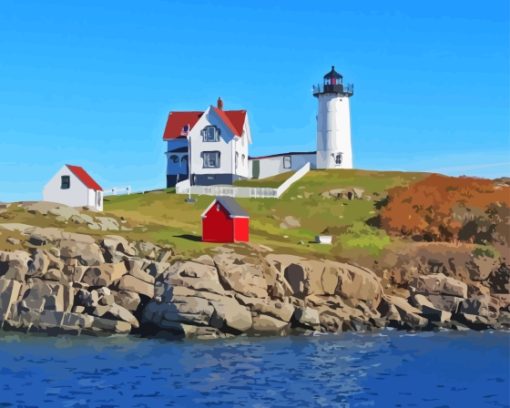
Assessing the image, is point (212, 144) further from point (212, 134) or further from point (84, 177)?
point (84, 177)

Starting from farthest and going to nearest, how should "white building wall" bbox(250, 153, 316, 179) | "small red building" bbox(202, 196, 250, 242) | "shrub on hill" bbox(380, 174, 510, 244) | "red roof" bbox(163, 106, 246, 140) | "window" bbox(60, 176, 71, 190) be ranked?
1. "white building wall" bbox(250, 153, 316, 179)
2. "red roof" bbox(163, 106, 246, 140)
3. "window" bbox(60, 176, 71, 190)
4. "shrub on hill" bbox(380, 174, 510, 244)
5. "small red building" bbox(202, 196, 250, 242)

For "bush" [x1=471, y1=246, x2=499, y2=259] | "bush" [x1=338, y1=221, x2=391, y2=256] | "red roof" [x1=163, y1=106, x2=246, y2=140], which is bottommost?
"bush" [x1=471, y1=246, x2=499, y2=259]

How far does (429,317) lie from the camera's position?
49500 millimetres

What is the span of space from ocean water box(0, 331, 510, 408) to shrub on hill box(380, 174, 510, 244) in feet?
65.5

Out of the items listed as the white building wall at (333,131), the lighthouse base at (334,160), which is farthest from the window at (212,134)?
the lighthouse base at (334,160)

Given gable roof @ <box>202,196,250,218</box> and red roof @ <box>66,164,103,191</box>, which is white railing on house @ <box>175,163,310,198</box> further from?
gable roof @ <box>202,196,250,218</box>

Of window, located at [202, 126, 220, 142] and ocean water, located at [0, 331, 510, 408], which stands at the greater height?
window, located at [202, 126, 220, 142]

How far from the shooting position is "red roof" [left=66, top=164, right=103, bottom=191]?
2663 inches

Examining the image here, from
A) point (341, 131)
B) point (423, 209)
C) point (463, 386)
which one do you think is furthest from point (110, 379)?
point (341, 131)

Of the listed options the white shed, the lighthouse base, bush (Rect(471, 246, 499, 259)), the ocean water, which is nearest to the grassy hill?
the lighthouse base

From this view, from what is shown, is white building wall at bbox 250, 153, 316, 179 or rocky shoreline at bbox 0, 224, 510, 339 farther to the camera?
white building wall at bbox 250, 153, 316, 179

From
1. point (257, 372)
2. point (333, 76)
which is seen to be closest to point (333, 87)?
point (333, 76)

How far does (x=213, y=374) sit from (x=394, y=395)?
7548 mm

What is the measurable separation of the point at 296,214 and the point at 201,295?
95.2 feet
